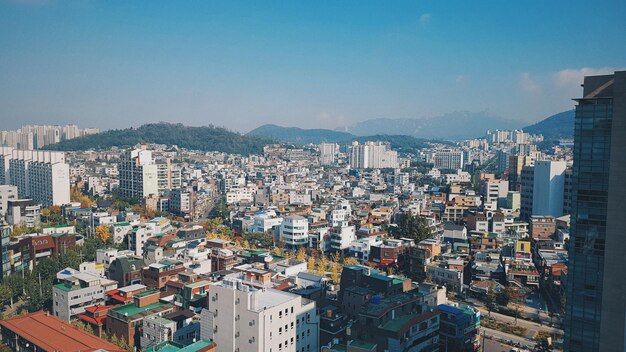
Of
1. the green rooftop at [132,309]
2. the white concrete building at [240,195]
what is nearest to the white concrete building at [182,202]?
the white concrete building at [240,195]

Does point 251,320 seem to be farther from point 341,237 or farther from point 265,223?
point 265,223

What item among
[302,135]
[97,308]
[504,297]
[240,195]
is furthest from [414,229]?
[302,135]

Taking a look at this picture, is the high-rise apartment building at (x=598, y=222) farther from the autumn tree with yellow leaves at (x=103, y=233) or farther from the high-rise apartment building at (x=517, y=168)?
the high-rise apartment building at (x=517, y=168)

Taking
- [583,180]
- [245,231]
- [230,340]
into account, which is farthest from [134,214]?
[583,180]

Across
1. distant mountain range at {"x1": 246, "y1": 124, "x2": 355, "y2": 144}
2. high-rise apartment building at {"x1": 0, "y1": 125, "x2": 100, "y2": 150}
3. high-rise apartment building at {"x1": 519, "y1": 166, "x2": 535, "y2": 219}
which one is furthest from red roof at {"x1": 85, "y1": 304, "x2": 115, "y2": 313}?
distant mountain range at {"x1": 246, "y1": 124, "x2": 355, "y2": 144}

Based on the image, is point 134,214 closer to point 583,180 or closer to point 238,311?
point 238,311

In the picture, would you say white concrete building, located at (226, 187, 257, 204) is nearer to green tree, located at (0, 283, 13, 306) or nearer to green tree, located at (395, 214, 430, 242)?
green tree, located at (395, 214, 430, 242)
